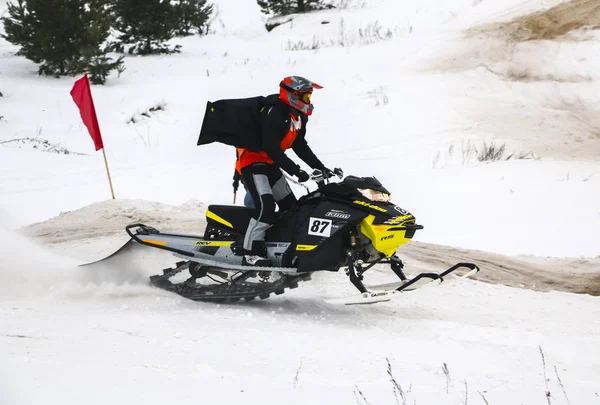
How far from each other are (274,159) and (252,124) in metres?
0.45

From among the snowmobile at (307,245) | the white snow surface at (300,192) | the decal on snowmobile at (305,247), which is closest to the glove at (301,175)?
the snowmobile at (307,245)

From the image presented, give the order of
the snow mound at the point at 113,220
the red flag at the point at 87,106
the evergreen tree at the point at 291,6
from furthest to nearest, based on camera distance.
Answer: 1. the evergreen tree at the point at 291,6
2. the red flag at the point at 87,106
3. the snow mound at the point at 113,220

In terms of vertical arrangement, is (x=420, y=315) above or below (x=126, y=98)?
below

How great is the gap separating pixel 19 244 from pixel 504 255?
6.05m

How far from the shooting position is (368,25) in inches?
920

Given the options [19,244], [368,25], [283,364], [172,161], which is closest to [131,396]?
[283,364]

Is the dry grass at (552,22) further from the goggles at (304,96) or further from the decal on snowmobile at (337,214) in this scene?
the decal on snowmobile at (337,214)

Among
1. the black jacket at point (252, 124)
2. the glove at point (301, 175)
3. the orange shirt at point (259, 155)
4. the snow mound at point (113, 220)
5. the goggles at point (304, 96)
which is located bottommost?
the snow mound at point (113, 220)

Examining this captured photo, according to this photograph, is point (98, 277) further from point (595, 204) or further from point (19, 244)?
point (595, 204)

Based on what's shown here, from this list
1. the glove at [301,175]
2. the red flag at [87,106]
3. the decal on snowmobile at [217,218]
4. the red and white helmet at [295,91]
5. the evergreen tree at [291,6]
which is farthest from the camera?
the evergreen tree at [291,6]

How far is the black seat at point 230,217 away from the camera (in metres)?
7.13

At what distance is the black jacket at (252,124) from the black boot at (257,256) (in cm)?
89

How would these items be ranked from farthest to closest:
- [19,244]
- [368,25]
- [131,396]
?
[368,25] → [19,244] → [131,396]

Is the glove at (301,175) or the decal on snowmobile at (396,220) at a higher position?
the glove at (301,175)
